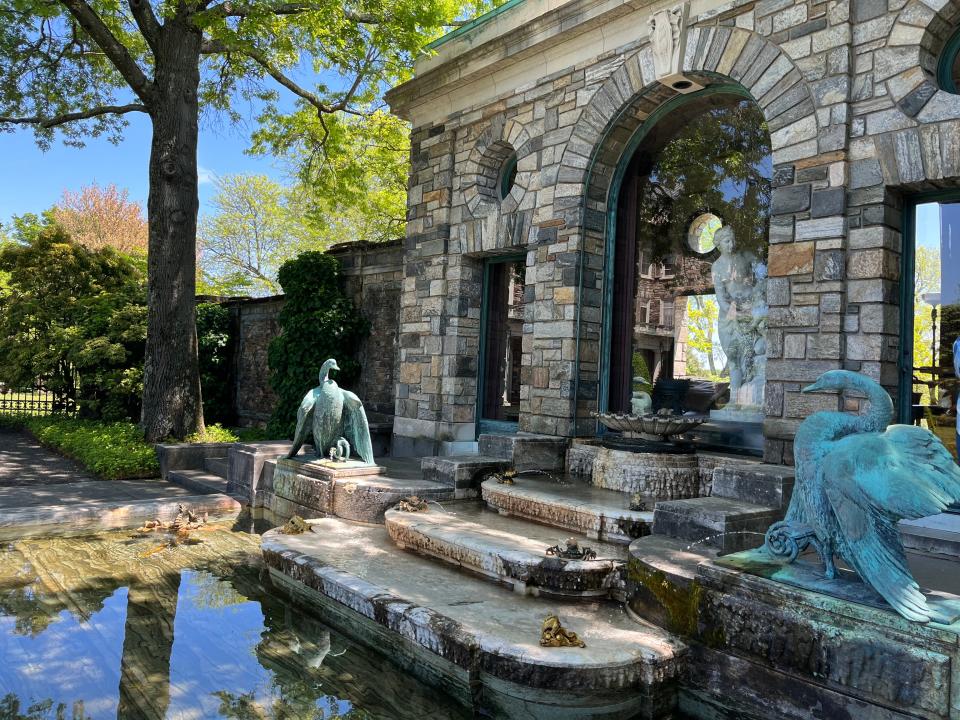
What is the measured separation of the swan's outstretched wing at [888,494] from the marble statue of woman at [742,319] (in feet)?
12.7

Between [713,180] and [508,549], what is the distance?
16.0 feet

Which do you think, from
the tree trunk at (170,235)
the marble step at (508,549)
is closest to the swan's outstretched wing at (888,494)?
the marble step at (508,549)

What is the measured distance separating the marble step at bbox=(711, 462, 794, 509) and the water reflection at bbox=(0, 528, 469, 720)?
8.65 feet

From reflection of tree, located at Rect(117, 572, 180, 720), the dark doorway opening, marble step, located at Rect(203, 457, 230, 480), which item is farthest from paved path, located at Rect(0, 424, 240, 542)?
the dark doorway opening

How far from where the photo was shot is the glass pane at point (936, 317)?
17.5 ft

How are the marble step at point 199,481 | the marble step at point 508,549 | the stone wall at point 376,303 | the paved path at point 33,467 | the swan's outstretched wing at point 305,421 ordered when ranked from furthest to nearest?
the stone wall at point 376,303
the paved path at point 33,467
the marble step at point 199,481
the swan's outstretched wing at point 305,421
the marble step at point 508,549

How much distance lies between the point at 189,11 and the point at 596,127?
6402 millimetres

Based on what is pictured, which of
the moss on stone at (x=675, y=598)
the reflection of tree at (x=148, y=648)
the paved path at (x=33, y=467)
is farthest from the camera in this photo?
the paved path at (x=33, y=467)

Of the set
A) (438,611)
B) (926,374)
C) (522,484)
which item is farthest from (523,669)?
(926,374)

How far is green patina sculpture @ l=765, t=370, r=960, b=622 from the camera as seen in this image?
9.32 ft

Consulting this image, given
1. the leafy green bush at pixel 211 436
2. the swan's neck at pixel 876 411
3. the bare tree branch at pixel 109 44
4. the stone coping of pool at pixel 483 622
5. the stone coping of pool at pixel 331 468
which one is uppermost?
the bare tree branch at pixel 109 44

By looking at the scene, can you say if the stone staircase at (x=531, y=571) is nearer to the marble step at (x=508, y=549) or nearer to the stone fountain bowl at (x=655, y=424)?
the marble step at (x=508, y=549)

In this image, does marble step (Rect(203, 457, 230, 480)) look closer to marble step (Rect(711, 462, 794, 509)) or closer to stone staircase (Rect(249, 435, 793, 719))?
stone staircase (Rect(249, 435, 793, 719))

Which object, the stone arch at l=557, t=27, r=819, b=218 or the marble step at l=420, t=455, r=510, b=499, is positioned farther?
the marble step at l=420, t=455, r=510, b=499
